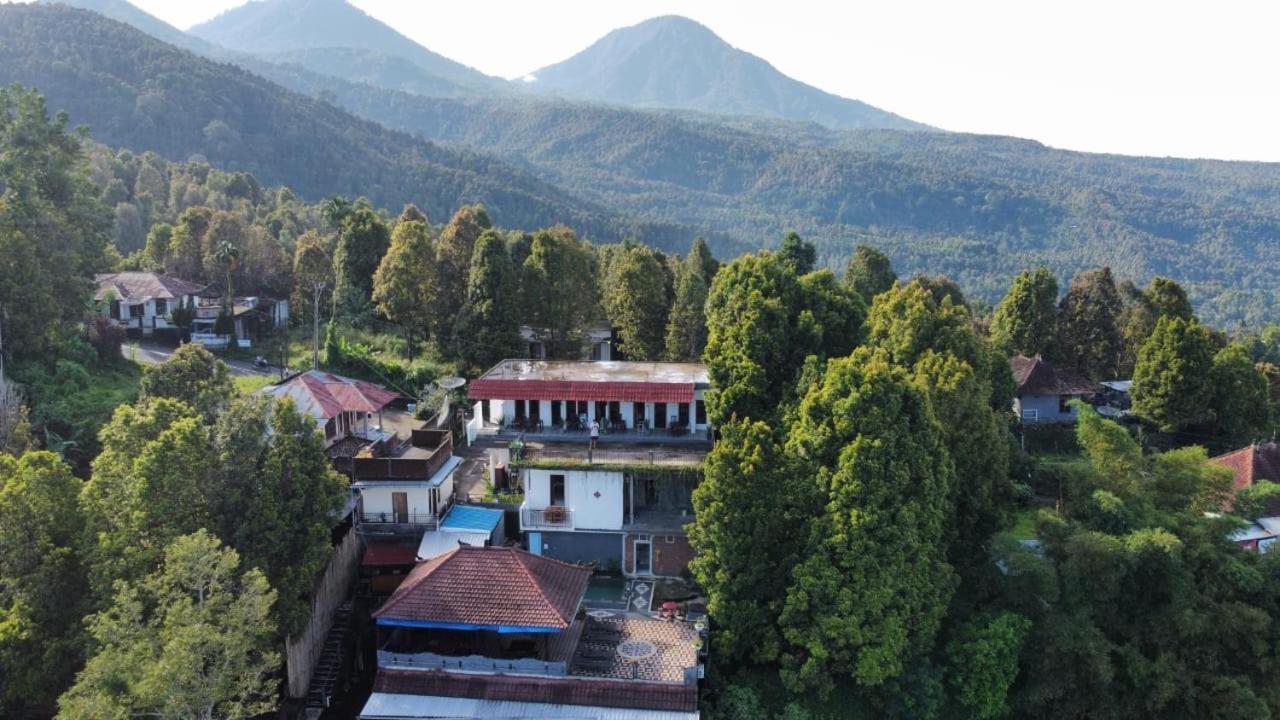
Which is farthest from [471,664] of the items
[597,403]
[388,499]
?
[597,403]

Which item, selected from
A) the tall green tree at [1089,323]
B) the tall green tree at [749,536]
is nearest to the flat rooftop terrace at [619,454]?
the tall green tree at [749,536]

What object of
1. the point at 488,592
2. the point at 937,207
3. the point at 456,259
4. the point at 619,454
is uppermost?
the point at 937,207

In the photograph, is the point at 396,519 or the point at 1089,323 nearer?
the point at 396,519

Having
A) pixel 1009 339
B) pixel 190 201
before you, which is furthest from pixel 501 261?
pixel 190 201

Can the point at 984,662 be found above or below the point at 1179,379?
below

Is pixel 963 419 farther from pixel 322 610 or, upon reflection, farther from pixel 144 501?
pixel 144 501

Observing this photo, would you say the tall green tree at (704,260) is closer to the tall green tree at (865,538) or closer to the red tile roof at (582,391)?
the red tile roof at (582,391)

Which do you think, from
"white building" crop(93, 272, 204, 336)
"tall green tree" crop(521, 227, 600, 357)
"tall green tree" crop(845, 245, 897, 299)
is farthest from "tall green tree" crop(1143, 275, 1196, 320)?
"white building" crop(93, 272, 204, 336)
